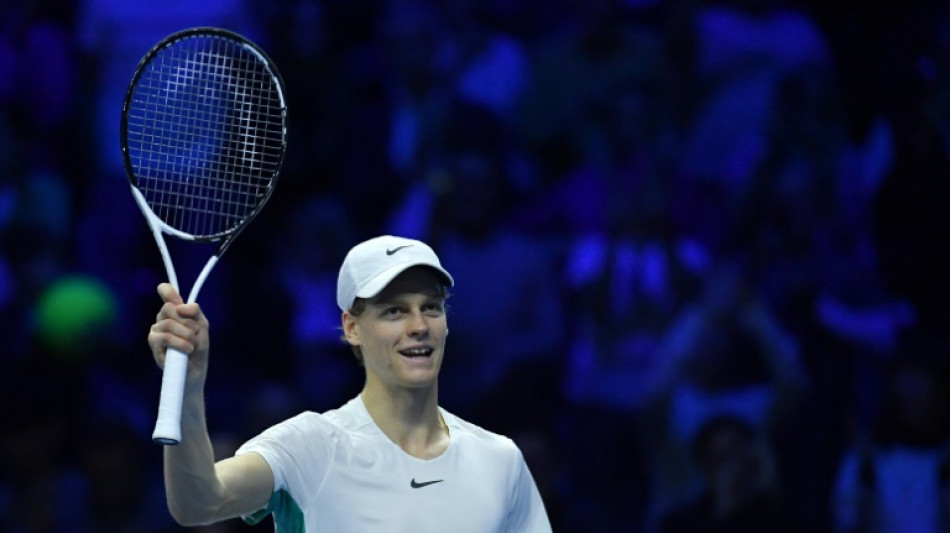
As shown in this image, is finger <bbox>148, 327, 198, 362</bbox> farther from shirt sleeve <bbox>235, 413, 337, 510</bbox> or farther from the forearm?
shirt sleeve <bbox>235, 413, 337, 510</bbox>

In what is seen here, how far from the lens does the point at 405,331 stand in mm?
3359

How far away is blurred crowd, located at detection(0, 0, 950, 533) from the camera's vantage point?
7441mm

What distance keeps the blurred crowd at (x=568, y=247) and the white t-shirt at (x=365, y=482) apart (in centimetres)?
395

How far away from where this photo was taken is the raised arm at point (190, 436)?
286 centimetres

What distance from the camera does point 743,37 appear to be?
8.17 meters

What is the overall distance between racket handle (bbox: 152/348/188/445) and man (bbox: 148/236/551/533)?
11.4 inches

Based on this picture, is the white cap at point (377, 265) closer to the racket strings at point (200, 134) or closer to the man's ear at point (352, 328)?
the man's ear at point (352, 328)

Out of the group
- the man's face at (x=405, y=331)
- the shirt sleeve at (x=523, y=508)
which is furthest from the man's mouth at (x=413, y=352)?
the shirt sleeve at (x=523, y=508)

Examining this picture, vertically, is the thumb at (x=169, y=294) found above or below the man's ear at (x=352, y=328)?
above

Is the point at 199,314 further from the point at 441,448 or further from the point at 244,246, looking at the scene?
the point at 244,246

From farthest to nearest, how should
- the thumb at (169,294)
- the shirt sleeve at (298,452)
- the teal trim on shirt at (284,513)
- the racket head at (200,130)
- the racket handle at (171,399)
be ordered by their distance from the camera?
1. the racket head at (200,130)
2. the teal trim on shirt at (284,513)
3. the shirt sleeve at (298,452)
4. the thumb at (169,294)
5. the racket handle at (171,399)

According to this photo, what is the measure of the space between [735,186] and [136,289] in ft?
11.8

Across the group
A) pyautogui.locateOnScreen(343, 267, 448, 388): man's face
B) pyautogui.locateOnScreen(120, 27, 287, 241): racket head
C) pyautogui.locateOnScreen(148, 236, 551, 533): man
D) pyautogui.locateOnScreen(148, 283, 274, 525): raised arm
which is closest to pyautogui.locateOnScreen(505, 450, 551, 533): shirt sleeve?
pyautogui.locateOnScreen(148, 236, 551, 533): man

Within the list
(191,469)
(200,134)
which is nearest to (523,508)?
(191,469)
